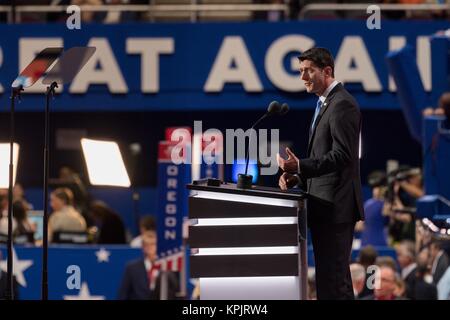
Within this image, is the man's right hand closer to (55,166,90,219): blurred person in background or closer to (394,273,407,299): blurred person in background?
(394,273,407,299): blurred person in background

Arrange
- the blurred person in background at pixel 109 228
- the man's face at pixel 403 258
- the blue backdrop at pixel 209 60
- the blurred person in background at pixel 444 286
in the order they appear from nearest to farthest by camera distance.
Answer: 1. the blurred person in background at pixel 444 286
2. the man's face at pixel 403 258
3. the blurred person in background at pixel 109 228
4. the blue backdrop at pixel 209 60

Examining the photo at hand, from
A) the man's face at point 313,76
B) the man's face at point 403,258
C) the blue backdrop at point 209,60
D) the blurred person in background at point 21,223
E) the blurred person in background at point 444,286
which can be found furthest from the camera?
the blue backdrop at point 209,60

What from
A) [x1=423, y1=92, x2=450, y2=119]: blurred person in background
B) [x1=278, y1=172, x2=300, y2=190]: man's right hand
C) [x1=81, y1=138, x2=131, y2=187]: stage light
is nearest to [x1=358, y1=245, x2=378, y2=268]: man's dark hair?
[x1=423, y1=92, x2=450, y2=119]: blurred person in background

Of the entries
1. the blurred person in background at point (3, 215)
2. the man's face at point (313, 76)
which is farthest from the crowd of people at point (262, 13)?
the man's face at point (313, 76)

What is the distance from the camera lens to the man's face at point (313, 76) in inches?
254

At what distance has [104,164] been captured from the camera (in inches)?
291

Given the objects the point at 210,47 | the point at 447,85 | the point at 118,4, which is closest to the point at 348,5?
the point at 210,47

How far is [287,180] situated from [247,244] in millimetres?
444

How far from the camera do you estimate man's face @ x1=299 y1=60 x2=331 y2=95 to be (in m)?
6.46

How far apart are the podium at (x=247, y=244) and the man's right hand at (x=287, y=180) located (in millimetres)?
199

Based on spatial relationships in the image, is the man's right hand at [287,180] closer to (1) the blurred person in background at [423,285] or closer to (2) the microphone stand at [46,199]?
(2) the microphone stand at [46,199]

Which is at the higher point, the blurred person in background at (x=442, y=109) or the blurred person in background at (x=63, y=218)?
the blurred person in background at (x=442, y=109)

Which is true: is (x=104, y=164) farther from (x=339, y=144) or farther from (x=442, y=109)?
(x=442, y=109)

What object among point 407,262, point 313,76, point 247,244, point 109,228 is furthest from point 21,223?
point 313,76
